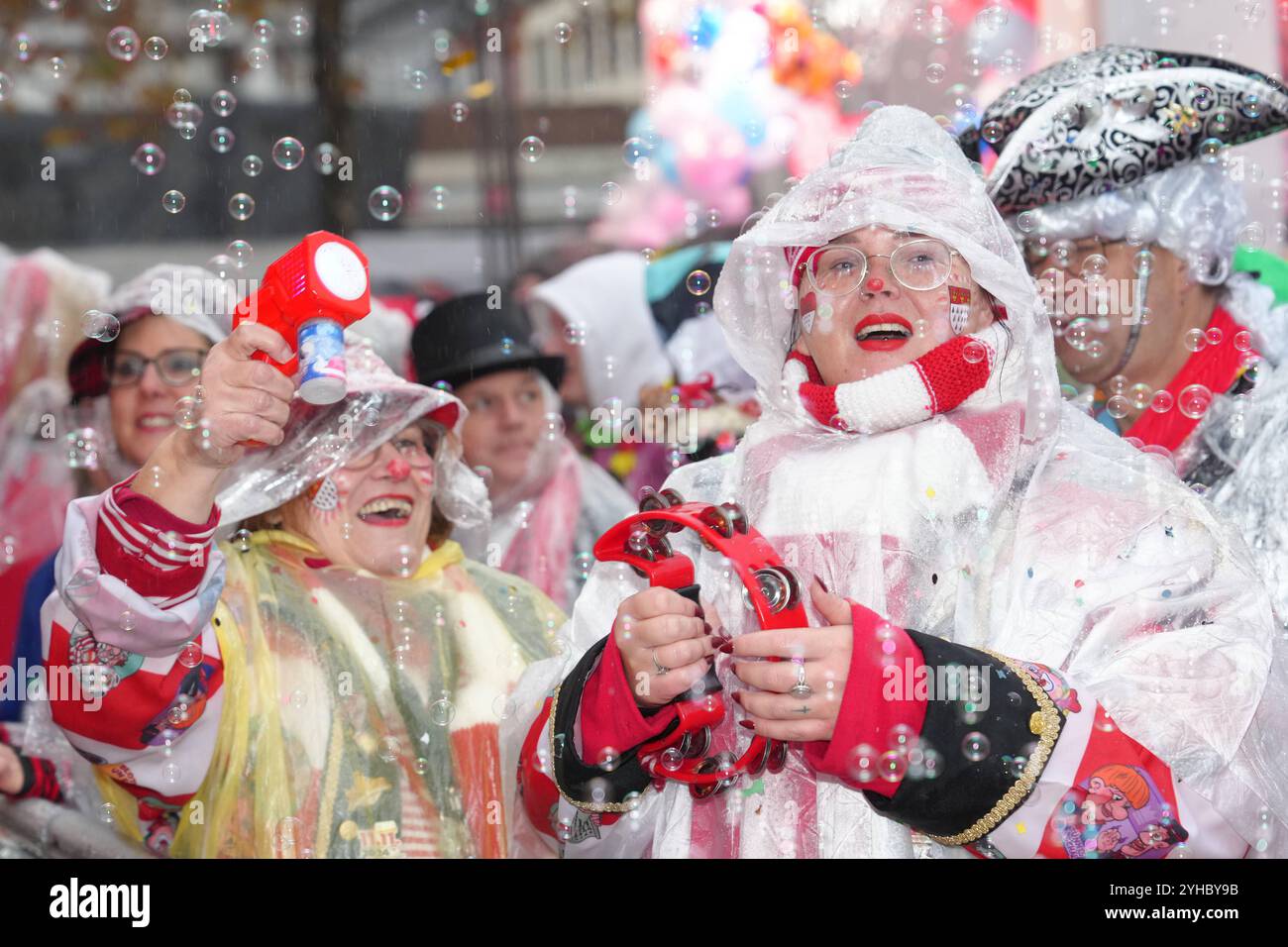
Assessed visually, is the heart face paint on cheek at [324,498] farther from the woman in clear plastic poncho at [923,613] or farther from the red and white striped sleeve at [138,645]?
the woman in clear plastic poncho at [923,613]

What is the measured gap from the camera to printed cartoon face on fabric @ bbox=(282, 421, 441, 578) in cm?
245

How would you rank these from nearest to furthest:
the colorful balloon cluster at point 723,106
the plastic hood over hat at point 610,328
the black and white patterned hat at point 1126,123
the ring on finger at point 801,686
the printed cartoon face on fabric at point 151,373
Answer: the ring on finger at point 801,686, the black and white patterned hat at point 1126,123, the printed cartoon face on fabric at point 151,373, the plastic hood over hat at point 610,328, the colorful balloon cluster at point 723,106

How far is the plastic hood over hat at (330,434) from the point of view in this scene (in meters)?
2.37

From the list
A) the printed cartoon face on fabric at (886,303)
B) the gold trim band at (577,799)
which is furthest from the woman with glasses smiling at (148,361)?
the printed cartoon face on fabric at (886,303)

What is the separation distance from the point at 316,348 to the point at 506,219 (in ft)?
15.5

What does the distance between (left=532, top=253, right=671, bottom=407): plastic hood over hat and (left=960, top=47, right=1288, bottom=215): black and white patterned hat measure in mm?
1568

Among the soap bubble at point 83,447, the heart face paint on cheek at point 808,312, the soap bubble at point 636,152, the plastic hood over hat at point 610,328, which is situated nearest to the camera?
the heart face paint on cheek at point 808,312

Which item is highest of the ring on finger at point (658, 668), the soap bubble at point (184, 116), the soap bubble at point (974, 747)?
the soap bubble at point (184, 116)

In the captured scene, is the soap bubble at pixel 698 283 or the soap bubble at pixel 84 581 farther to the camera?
the soap bubble at pixel 698 283

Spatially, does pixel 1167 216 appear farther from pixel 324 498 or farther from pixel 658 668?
pixel 324 498

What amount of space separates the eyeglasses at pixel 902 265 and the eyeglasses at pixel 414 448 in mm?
837

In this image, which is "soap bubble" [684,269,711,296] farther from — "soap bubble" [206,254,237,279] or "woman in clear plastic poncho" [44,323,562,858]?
"soap bubble" [206,254,237,279]

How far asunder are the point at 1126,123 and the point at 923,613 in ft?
3.59

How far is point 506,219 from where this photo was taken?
6.46 m
